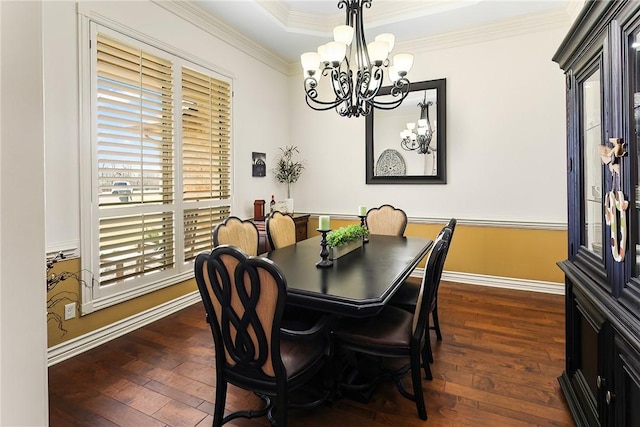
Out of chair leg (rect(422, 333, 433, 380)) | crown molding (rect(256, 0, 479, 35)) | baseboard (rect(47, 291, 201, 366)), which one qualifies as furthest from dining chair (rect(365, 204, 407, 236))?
crown molding (rect(256, 0, 479, 35))

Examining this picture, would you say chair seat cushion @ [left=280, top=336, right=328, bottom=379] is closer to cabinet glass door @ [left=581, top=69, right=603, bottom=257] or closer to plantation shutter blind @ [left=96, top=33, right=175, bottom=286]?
cabinet glass door @ [left=581, top=69, right=603, bottom=257]

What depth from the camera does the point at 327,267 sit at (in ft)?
6.91

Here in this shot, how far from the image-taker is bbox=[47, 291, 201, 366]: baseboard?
2398 millimetres

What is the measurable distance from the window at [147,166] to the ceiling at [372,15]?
722 mm

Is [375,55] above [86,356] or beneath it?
above

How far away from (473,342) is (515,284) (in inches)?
67.4

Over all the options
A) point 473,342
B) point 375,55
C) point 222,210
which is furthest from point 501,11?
point 222,210

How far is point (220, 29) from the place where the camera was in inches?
147

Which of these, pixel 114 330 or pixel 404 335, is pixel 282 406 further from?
pixel 114 330

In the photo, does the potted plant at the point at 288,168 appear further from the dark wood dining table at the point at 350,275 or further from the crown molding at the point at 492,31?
the dark wood dining table at the point at 350,275

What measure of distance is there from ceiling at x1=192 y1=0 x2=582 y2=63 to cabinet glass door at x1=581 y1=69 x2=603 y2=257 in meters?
2.53

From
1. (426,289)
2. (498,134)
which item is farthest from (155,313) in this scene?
(498,134)

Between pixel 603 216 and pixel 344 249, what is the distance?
1.54 metres

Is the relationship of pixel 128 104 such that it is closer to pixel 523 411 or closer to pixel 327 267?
pixel 327 267
